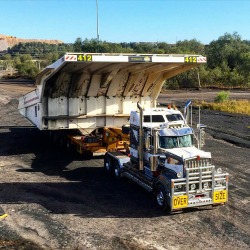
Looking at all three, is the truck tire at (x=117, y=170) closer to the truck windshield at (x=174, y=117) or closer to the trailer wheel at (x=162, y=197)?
the truck windshield at (x=174, y=117)

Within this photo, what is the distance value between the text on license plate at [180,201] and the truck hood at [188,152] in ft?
3.37

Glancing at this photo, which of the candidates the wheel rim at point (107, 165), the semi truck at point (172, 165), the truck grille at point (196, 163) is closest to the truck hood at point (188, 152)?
the semi truck at point (172, 165)

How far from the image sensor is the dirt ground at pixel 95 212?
8.98 meters

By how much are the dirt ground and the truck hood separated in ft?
5.04

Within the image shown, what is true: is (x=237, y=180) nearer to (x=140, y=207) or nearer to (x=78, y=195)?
(x=140, y=207)

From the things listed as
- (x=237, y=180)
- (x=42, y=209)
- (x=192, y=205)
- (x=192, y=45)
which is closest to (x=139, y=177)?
(x=192, y=205)

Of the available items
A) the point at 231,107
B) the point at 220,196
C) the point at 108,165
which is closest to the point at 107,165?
the point at 108,165

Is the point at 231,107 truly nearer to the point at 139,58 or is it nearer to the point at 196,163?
the point at 139,58

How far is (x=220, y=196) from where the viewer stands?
10.8 metres

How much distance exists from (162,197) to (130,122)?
3213mm

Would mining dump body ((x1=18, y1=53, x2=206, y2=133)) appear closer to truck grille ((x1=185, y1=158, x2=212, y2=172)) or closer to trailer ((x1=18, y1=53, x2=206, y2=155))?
trailer ((x1=18, y1=53, x2=206, y2=155))

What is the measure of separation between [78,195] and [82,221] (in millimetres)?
2125

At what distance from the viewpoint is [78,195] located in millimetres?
12211

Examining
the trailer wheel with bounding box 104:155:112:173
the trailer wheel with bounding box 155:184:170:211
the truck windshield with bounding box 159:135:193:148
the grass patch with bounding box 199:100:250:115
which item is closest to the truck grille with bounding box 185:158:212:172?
the trailer wheel with bounding box 155:184:170:211
